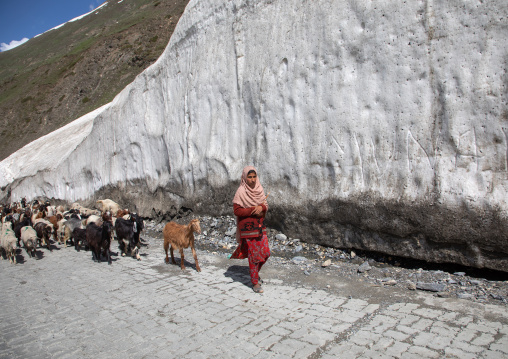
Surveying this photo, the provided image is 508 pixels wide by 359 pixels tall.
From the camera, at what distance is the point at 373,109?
6.07 meters

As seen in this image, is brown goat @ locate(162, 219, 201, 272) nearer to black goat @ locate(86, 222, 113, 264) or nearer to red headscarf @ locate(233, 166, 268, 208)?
red headscarf @ locate(233, 166, 268, 208)

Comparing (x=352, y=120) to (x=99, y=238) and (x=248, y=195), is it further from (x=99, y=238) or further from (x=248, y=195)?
(x=99, y=238)

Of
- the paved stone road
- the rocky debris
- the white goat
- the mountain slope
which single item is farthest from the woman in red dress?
the mountain slope

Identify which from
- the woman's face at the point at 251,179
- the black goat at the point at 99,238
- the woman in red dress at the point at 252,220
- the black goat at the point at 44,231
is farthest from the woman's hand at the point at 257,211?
the black goat at the point at 44,231

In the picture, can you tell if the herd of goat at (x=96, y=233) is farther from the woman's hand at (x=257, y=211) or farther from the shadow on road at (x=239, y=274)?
the woman's hand at (x=257, y=211)

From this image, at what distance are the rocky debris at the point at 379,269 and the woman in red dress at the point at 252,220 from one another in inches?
42.1

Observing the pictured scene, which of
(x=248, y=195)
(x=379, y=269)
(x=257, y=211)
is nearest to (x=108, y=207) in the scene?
(x=248, y=195)

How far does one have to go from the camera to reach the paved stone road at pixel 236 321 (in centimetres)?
356

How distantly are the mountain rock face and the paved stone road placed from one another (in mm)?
1227

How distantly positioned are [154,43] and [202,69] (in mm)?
33771

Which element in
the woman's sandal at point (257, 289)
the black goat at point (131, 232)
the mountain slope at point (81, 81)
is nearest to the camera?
the woman's sandal at point (257, 289)

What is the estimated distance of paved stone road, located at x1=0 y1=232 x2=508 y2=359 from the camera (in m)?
3.56

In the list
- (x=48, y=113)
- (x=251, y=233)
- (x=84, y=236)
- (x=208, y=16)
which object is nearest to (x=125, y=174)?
(x=84, y=236)

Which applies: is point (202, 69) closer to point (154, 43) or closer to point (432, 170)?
point (432, 170)
